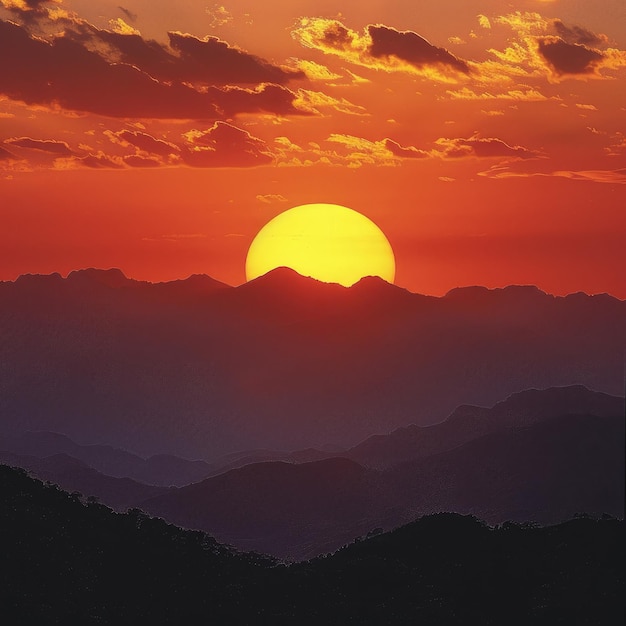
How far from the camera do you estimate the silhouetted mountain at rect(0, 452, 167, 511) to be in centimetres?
17512

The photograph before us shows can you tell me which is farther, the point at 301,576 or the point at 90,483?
the point at 90,483

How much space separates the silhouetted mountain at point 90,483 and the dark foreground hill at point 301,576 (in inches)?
4521

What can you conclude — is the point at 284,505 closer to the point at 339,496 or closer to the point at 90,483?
the point at 339,496

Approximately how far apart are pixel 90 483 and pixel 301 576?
135 m

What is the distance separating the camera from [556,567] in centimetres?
4931

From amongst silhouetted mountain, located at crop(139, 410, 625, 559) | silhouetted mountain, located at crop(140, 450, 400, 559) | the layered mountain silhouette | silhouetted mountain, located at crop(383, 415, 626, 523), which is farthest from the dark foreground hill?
silhouetted mountain, located at crop(140, 450, 400, 559)

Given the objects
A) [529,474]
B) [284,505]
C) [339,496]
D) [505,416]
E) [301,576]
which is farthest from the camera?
[505,416]

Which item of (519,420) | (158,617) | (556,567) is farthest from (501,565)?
(519,420)

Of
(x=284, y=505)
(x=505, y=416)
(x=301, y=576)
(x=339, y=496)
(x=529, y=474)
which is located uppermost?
(x=505, y=416)

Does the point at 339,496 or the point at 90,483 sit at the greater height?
the point at 339,496

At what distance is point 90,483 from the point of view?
184 m

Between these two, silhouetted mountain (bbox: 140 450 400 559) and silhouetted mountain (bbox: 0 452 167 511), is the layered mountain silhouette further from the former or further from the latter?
silhouetted mountain (bbox: 0 452 167 511)

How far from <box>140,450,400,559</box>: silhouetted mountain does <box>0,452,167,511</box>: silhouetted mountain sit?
17.4m

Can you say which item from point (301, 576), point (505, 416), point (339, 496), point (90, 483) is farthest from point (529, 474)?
point (90, 483)
